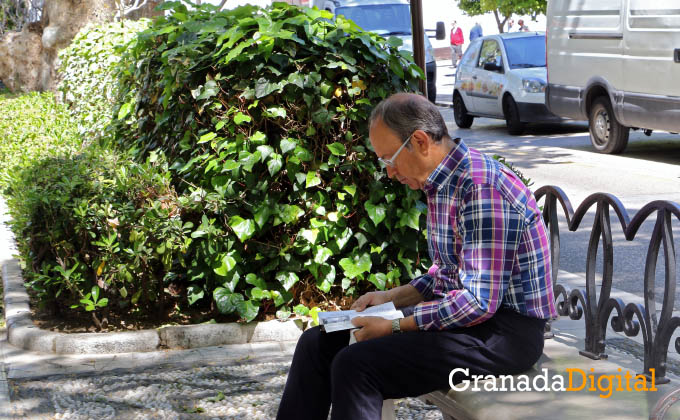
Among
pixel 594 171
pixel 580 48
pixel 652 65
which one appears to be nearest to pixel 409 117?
pixel 594 171

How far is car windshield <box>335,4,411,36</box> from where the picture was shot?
19.8m

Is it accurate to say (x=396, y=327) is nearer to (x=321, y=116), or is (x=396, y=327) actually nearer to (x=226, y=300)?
(x=226, y=300)

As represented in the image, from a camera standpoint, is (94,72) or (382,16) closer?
(94,72)

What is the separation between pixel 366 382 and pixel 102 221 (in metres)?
3.00

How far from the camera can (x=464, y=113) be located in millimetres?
18672

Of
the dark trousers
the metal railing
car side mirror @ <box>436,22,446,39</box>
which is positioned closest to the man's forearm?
the dark trousers

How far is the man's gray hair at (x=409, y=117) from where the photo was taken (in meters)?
3.15

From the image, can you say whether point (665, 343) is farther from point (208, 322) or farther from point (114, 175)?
point (114, 175)

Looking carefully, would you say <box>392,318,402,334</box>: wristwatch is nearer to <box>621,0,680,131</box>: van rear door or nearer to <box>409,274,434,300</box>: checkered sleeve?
<box>409,274,434,300</box>: checkered sleeve

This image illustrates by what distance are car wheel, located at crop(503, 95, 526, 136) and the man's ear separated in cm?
1369

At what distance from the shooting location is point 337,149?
5.68m

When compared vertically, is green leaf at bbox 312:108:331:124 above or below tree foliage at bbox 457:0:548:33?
below

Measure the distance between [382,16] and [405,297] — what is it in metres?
17.1

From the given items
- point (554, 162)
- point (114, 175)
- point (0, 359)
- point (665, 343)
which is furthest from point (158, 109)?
point (554, 162)
